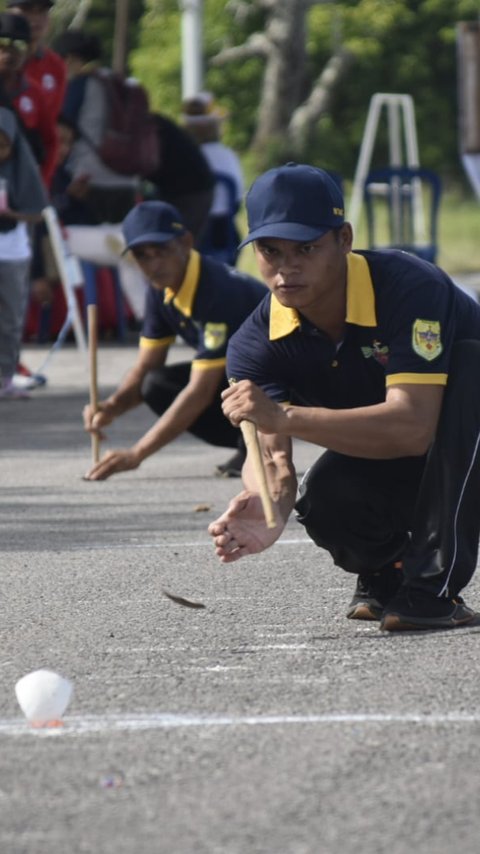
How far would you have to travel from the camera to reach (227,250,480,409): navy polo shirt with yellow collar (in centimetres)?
528

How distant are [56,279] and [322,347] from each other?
9.04 meters

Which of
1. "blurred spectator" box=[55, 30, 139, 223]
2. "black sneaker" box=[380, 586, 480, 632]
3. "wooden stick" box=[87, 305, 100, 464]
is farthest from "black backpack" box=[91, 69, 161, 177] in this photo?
"black sneaker" box=[380, 586, 480, 632]

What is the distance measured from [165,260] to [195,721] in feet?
12.6

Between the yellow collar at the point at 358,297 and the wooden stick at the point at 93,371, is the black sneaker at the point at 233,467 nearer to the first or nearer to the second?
the wooden stick at the point at 93,371

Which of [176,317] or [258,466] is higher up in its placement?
[258,466]

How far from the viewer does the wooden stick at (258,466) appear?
505 cm

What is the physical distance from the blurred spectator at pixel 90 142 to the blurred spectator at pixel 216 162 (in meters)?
1.51

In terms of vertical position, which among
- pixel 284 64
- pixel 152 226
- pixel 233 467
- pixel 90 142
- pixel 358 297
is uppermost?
pixel 358 297

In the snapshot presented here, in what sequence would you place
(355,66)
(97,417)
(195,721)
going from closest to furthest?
(195,721)
(97,417)
(355,66)

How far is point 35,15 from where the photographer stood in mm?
12383

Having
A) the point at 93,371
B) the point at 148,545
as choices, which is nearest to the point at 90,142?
the point at 93,371

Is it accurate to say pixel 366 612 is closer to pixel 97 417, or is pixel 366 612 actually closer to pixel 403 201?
pixel 97 417

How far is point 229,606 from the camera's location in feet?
20.1

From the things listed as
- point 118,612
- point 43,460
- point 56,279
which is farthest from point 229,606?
point 56,279
